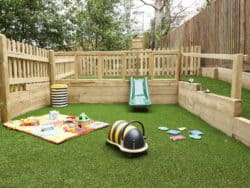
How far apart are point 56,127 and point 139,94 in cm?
269

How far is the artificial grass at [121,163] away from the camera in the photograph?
232 centimetres

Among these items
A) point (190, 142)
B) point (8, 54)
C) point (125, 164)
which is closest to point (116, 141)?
point (125, 164)

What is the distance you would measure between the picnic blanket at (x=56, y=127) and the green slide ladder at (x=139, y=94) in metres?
1.40

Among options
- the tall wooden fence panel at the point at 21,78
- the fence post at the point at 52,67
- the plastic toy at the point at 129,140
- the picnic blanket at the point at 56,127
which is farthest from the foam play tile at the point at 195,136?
the fence post at the point at 52,67

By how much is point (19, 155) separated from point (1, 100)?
191 cm

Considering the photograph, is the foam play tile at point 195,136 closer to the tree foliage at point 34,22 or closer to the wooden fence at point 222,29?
the wooden fence at point 222,29

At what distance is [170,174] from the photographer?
247cm

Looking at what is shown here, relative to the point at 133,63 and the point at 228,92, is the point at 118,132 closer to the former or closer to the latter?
the point at 228,92

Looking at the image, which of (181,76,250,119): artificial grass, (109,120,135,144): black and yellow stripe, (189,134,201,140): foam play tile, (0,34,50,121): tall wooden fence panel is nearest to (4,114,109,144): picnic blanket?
(0,34,50,121): tall wooden fence panel

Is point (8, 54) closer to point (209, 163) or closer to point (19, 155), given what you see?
point (19, 155)

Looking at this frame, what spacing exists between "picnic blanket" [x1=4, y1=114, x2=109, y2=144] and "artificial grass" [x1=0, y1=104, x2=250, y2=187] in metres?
0.14

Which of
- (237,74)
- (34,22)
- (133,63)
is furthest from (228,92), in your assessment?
(34,22)

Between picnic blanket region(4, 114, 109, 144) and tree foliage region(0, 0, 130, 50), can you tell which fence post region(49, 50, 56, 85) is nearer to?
picnic blanket region(4, 114, 109, 144)

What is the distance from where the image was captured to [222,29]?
22.1 ft
